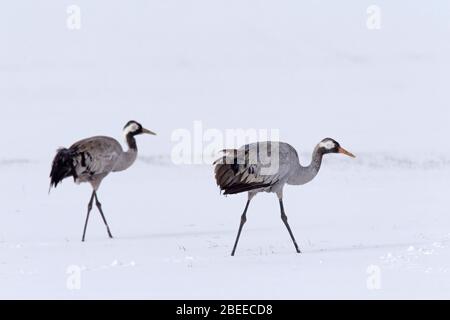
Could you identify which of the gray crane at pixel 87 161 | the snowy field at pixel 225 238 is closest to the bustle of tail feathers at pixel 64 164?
the gray crane at pixel 87 161

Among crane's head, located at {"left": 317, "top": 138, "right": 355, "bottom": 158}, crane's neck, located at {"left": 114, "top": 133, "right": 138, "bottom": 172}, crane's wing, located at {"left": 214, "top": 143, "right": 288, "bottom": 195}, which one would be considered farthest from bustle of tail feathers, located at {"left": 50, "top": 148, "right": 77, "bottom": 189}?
crane's head, located at {"left": 317, "top": 138, "right": 355, "bottom": 158}

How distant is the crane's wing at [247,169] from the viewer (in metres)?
11.4

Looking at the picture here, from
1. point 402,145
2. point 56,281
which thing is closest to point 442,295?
point 56,281

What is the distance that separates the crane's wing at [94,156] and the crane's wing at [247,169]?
10.1ft

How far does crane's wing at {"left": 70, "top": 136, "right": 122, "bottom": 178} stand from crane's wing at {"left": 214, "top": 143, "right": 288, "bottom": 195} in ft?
10.1

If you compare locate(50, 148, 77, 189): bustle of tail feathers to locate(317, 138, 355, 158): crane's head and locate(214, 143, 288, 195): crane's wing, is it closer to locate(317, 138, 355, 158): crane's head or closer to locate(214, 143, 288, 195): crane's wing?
locate(214, 143, 288, 195): crane's wing

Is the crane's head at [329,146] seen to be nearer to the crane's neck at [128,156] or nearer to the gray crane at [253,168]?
the gray crane at [253,168]

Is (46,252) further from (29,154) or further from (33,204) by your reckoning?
(29,154)

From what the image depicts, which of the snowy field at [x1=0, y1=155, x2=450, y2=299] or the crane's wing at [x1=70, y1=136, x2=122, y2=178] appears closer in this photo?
the snowy field at [x1=0, y1=155, x2=450, y2=299]

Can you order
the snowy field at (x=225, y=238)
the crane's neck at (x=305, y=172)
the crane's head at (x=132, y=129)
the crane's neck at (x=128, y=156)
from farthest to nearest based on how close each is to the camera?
the crane's head at (x=132, y=129) < the crane's neck at (x=128, y=156) < the crane's neck at (x=305, y=172) < the snowy field at (x=225, y=238)

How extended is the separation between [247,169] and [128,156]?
146 inches

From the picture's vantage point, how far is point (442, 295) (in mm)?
8930

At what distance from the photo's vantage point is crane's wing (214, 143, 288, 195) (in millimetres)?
11430

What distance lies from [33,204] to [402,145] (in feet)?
36.8
